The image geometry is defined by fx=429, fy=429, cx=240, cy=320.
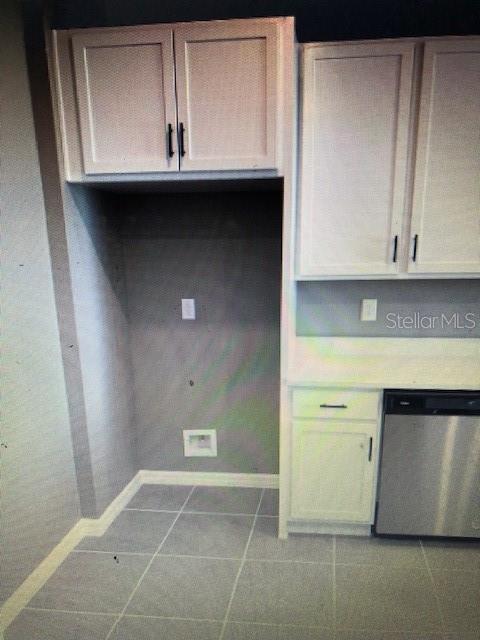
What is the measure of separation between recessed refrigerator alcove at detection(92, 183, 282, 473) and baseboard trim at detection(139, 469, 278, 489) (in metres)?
0.04

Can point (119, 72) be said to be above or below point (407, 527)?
above

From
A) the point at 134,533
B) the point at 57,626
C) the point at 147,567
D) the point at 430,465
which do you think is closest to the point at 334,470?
the point at 430,465

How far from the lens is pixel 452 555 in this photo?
207cm

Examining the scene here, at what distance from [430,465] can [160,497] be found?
5.07 feet

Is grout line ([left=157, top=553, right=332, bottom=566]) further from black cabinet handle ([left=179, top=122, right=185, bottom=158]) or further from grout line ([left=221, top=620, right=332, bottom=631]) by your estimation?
black cabinet handle ([left=179, top=122, right=185, bottom=158])

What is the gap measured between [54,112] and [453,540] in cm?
275

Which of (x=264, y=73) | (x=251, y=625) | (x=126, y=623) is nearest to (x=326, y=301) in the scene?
(x=264, y=73)

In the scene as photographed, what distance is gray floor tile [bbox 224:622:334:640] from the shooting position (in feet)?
5.41

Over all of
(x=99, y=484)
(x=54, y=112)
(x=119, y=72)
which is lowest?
(x=99, y=484)

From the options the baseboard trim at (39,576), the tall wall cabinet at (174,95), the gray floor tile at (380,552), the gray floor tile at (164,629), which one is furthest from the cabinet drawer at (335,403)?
the baseboard trim at (39,576)

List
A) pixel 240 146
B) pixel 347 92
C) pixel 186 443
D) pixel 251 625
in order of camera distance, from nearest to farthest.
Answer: pixel 251 625, pixel 240 146, pixel 347 92, pixel 186 443

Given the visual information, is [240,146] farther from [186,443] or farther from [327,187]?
[186,443]

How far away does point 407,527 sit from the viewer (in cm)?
211

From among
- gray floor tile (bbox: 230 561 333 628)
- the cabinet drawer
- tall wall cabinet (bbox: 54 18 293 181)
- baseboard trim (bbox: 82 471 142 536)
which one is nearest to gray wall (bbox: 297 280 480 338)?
the cabinet drawer
